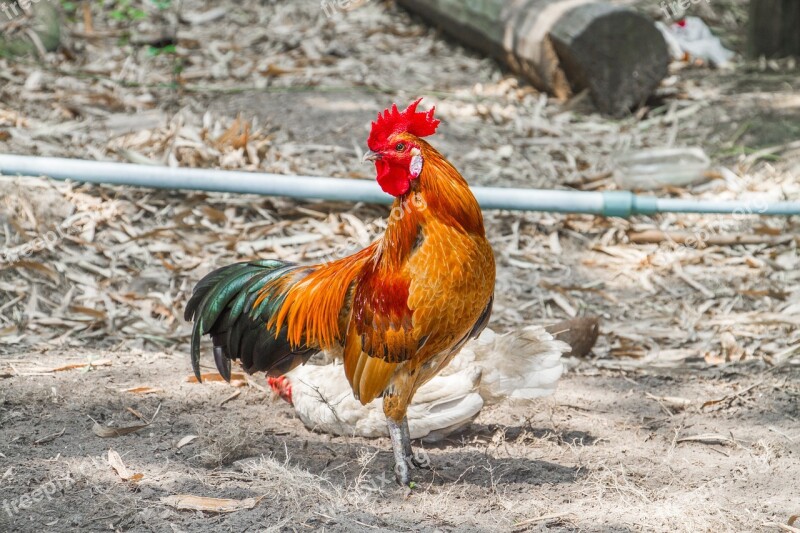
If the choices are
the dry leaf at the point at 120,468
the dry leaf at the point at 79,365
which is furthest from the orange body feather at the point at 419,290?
the dry leaf at the point at 79,365

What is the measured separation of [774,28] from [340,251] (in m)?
5.28

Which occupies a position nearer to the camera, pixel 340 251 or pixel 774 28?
pixel 340 251

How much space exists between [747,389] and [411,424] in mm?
1707

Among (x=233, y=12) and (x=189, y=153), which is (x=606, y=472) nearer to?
(x=189, y=153)

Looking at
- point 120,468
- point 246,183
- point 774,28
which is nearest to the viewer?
point 120,468

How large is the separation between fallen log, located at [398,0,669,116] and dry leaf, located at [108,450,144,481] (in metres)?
5.17

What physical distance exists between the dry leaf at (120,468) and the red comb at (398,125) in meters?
1.53

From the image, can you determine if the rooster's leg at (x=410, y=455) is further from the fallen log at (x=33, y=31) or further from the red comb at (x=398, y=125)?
the fallen log at (x=33, y=31)

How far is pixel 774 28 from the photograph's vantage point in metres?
8.14

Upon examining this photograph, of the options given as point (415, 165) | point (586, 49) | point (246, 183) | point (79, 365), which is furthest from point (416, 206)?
point (586, 49)

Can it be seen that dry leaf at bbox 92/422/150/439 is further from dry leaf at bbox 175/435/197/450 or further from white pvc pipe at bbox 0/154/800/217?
white pvc pipe at bbox 0/154/800/217

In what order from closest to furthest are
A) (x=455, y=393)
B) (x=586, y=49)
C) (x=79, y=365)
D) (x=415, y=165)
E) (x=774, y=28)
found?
(x=415, y=165) → (x=455, y=393) → (x=79, y=365) → (x=586, y=49) → (x=774, y=28)

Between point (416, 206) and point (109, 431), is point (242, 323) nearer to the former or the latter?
point (109, 431)

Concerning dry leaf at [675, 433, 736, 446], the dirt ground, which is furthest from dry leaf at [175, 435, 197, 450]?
dry leaf at [675, 433, 736, 446]
